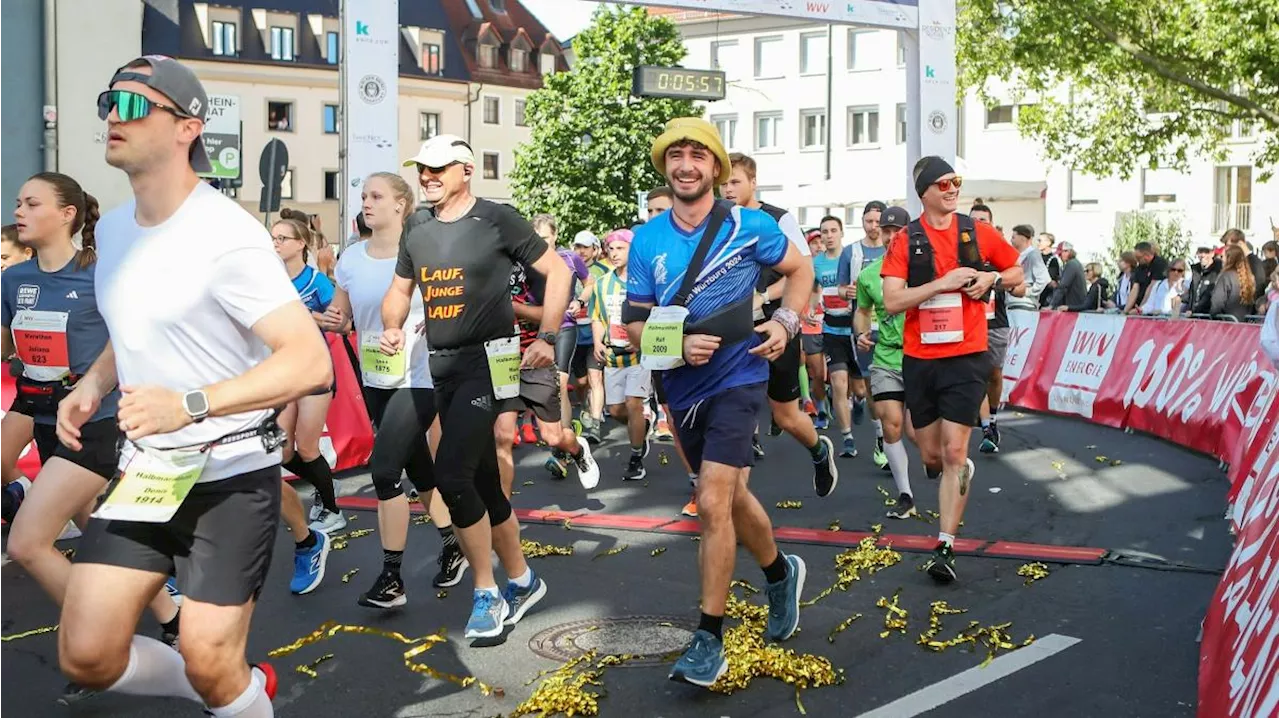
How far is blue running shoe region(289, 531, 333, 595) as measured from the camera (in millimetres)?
7160

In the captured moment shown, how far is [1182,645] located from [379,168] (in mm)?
9133

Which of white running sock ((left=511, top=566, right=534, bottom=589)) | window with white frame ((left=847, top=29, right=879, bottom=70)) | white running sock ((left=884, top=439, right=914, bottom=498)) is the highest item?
window with white frame ((left=847, top=29, right=879, bottom=70))

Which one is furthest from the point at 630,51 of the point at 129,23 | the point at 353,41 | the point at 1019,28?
the point at 353,41

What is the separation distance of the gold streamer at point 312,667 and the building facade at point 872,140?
38914 millimetres

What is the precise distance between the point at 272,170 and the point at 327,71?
54.9 m

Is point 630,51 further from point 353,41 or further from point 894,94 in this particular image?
point 353,41

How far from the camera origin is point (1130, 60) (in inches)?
1067

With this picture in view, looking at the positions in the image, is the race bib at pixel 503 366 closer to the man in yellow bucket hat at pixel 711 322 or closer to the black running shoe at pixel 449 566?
the man in yellow bucket hat at pixel 711 322

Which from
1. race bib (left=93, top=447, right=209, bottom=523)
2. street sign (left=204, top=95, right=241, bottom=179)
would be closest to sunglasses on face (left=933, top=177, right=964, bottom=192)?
race bib (left=93, top=447, right=209, bottom=523)

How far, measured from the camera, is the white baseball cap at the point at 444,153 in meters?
6.17

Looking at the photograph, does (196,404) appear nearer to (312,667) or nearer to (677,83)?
(312,667)

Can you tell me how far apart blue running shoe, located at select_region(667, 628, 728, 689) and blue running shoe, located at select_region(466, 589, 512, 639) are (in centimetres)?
99

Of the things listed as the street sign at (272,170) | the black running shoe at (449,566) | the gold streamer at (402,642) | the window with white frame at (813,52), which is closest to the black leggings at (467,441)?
the gold streamer at (402,642)

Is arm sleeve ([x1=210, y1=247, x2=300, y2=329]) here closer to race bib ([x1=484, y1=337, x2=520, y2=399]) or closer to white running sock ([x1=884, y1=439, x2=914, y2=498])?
race bib ([x1=484, y1=337, x2=520, y2=399])
